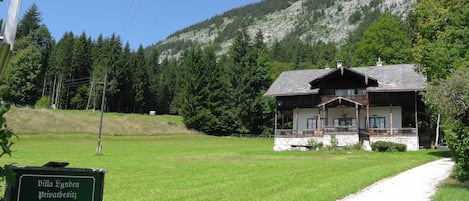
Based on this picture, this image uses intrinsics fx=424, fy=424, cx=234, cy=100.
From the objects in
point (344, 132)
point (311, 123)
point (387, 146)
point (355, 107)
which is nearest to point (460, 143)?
point (387, 146)

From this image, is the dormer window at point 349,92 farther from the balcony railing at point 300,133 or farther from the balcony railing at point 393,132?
the balcony railing at point 300,133

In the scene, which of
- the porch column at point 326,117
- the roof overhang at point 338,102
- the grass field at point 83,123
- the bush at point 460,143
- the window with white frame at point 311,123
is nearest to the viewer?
the bush at point 460,143

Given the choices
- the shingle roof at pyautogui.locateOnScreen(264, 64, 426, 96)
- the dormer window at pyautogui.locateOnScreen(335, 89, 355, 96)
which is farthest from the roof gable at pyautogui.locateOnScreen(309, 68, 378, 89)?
the dormer window at pyautogui.locateOnScreen(335, 89, 355, 96)

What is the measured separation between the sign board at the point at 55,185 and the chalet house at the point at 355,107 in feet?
116

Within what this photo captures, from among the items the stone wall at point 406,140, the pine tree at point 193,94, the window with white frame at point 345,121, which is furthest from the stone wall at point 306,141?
the pine tree at point 193,94

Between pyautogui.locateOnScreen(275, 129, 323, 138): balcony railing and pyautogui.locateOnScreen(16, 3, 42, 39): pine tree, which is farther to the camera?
pyautogui.locateOnScreen(16, 3, 42, 39): pine tree

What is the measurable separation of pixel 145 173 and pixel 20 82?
2495 inches

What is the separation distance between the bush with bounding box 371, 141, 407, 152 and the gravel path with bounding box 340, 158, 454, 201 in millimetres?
19003

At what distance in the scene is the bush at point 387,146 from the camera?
35.7 meters

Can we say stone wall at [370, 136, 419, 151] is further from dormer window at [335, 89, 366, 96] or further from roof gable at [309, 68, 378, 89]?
roof gable at [309, 68, 378, 89]

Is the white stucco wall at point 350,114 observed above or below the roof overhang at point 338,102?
below

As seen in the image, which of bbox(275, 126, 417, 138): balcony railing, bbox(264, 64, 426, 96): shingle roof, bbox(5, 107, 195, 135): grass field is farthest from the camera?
bbox(5, 107, 195, 135): grass field

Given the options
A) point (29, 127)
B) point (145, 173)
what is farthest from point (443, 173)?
point (29, 127)

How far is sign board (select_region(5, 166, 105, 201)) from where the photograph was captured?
3.95m
